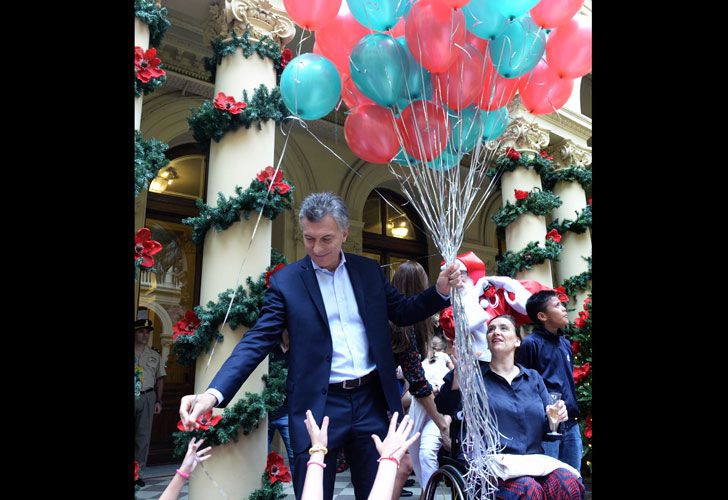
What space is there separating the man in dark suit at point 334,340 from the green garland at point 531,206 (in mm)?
4393

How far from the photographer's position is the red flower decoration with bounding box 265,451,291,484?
3279mm

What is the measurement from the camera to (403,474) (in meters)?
3.46

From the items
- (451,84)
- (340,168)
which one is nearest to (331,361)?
(451,84)

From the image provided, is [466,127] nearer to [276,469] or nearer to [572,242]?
[276,469]

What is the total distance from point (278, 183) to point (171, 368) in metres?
4.63

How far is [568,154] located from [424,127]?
18.1ft

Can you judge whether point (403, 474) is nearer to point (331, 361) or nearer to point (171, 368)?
point (331, 361)

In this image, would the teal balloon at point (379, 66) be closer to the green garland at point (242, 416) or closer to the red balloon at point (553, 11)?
the red balloon at point (553, 11)

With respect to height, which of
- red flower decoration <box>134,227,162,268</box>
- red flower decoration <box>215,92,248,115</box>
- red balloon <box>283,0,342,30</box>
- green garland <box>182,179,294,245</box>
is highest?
red balloon <box>283,0,342,30</box>

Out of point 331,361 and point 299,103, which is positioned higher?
point 299,103

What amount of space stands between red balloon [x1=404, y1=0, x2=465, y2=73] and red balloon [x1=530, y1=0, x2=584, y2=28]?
374 millimetres

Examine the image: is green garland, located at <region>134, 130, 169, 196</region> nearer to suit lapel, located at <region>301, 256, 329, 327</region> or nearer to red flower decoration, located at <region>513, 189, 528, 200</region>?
suit lapel, located at <region>301, 256, 329, 327</region>

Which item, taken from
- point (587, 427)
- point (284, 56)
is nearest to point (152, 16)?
point (284, 56)

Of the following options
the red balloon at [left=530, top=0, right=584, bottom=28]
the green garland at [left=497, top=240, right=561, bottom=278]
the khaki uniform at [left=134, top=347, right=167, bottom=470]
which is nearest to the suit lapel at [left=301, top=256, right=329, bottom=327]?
the red balloon at [left=530, top=0, right=584, bottom=28]
